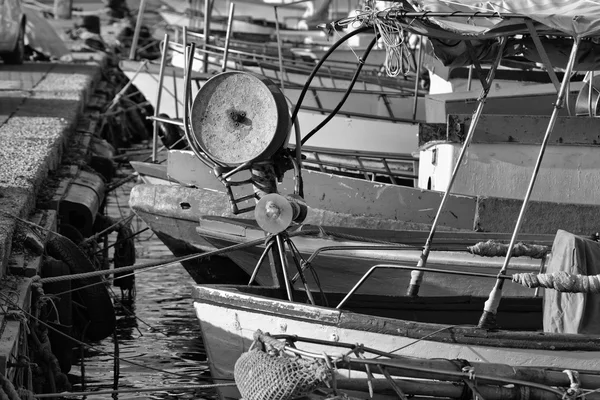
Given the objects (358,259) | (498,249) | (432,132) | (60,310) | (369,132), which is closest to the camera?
(498,249)

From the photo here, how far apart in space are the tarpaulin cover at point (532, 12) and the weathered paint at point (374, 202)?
297cm

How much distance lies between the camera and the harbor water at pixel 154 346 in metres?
9.48

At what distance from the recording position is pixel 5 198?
9.32 meters

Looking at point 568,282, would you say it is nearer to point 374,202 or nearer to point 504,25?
point 504,25

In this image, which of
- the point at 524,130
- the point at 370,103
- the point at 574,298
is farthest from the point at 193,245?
the point at 370,103

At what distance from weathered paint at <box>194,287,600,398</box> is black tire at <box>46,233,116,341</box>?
2.18 metres

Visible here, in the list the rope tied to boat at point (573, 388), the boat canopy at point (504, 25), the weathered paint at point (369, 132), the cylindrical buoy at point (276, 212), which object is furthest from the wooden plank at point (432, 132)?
the weathered paint at point (369, 132)

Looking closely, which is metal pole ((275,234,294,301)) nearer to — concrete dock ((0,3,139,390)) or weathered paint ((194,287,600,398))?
weathered paint ((194,287,600,398))

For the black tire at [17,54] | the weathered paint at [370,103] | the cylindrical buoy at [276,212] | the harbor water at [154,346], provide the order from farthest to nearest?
the black tire at [17,54]
the weathered paint at [370,103]
the harbor water at [154,346]
the cylindrical buoy at [276,212]

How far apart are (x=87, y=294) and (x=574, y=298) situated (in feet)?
Answer: 13.5

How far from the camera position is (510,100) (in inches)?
508

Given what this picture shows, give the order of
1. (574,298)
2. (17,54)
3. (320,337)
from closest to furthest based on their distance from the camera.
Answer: (320,337) < (574,298) < (17,54)

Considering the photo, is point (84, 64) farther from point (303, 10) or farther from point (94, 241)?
point (303, 10)

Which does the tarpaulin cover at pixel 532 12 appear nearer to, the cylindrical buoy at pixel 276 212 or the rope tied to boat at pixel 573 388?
the cylindrical buoy at pixel 276 212
